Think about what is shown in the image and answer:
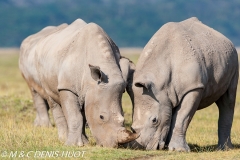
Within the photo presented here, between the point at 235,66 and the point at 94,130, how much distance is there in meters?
3.81

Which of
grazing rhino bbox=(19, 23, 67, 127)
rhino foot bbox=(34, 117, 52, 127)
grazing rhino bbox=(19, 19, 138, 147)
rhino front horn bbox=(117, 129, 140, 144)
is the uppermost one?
grazing rhino bbox=(19, 19, 138, 147)

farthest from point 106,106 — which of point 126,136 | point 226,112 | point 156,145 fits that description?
point 226,112

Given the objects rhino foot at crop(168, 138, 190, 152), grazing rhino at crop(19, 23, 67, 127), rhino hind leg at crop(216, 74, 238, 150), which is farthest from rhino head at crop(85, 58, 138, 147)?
grazing rhino at crop(19, 23, 67, 127)

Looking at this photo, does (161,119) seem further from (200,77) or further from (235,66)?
(235,66)

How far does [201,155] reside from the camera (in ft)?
40.9

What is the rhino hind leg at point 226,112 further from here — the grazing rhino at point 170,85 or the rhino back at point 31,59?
the rhino back at point 31,59

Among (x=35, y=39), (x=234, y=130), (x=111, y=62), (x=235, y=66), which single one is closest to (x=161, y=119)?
(x=111, y=62)

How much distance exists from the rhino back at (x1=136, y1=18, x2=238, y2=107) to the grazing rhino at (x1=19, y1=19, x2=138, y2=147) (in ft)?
2.11

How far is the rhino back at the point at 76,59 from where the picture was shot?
1382cm

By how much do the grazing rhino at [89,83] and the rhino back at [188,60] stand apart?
644 millimetres

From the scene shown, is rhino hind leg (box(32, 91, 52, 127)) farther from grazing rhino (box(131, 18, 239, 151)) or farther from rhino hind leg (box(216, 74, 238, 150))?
grazing rhino (box(131, 18, 239, 151))

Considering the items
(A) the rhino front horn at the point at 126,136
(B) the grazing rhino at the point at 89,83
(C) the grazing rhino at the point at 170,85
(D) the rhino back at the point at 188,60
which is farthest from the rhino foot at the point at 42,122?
(A) the rhino front horn at the point at 126,136

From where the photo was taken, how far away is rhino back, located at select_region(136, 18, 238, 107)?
13.7 m

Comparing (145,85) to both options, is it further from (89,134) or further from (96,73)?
(89,134)
